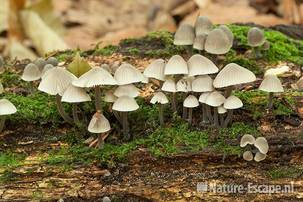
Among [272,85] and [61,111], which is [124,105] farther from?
[272,85]

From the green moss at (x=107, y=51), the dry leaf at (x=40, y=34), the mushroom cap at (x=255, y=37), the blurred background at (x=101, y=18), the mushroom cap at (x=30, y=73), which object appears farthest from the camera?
the blurred background at (x=101, y=18)

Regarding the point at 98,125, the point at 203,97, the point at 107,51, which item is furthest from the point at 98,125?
the point at 107,51

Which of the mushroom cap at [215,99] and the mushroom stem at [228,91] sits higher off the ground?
the mushroom stem at [228,91]

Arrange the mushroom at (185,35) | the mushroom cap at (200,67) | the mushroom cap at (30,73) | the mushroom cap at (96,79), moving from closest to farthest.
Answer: the mushroom cap at (96,79) → the mushroom cap at (200,67) → the mushroom cap at (30,73) → the mushroom at (185,35)

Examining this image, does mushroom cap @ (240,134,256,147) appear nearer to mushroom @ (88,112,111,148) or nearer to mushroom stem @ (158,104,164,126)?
mushroom stem @ (158,104,164,126)

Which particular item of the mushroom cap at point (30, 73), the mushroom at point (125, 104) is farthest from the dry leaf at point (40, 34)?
the mushroom at point (125, 104)

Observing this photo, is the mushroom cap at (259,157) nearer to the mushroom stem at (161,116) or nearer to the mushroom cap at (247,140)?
the mushroom cap at (247,140)

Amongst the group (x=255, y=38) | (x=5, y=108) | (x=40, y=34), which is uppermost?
(x=40, y=34)

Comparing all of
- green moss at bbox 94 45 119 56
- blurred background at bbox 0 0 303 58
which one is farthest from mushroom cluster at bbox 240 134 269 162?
blurred background at bbox 0 0 303 58
